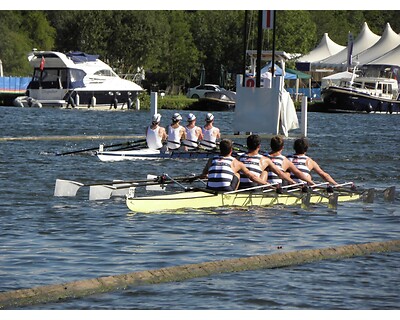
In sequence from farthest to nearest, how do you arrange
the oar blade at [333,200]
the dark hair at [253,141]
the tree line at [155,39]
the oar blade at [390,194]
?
the tree line at [155,39]
the oar blade at [390,194]
the oar blade at [333,200]
the dark hair at [253,141]

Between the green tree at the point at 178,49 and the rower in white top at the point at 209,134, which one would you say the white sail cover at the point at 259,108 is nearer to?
the rower in white top at the point at 209,134

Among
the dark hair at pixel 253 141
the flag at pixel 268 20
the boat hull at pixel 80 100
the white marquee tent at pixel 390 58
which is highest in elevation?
the flag at pixel 268 20

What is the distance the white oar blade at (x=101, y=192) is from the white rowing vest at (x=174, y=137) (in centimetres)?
A: 798

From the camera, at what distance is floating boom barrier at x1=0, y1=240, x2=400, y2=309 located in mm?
12209

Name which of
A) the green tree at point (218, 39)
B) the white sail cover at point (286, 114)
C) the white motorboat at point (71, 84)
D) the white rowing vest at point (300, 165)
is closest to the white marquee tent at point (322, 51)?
the green tree at point (218, 39)

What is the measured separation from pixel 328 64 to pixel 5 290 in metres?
74.2

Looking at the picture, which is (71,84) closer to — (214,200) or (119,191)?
(119,191)

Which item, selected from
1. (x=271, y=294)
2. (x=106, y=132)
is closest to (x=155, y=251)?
(x=271, y=294)

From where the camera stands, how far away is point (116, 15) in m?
80.8

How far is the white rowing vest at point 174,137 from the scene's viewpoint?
28.4m

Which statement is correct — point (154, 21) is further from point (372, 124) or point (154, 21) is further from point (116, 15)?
point (372, 124)

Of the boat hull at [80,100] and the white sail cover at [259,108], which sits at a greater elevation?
the white sail cover at [259,108]

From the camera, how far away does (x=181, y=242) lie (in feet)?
54.6

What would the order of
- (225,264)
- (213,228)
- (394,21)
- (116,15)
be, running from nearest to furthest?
(225,264)
(213,228)
(116,15)
(394,21)
